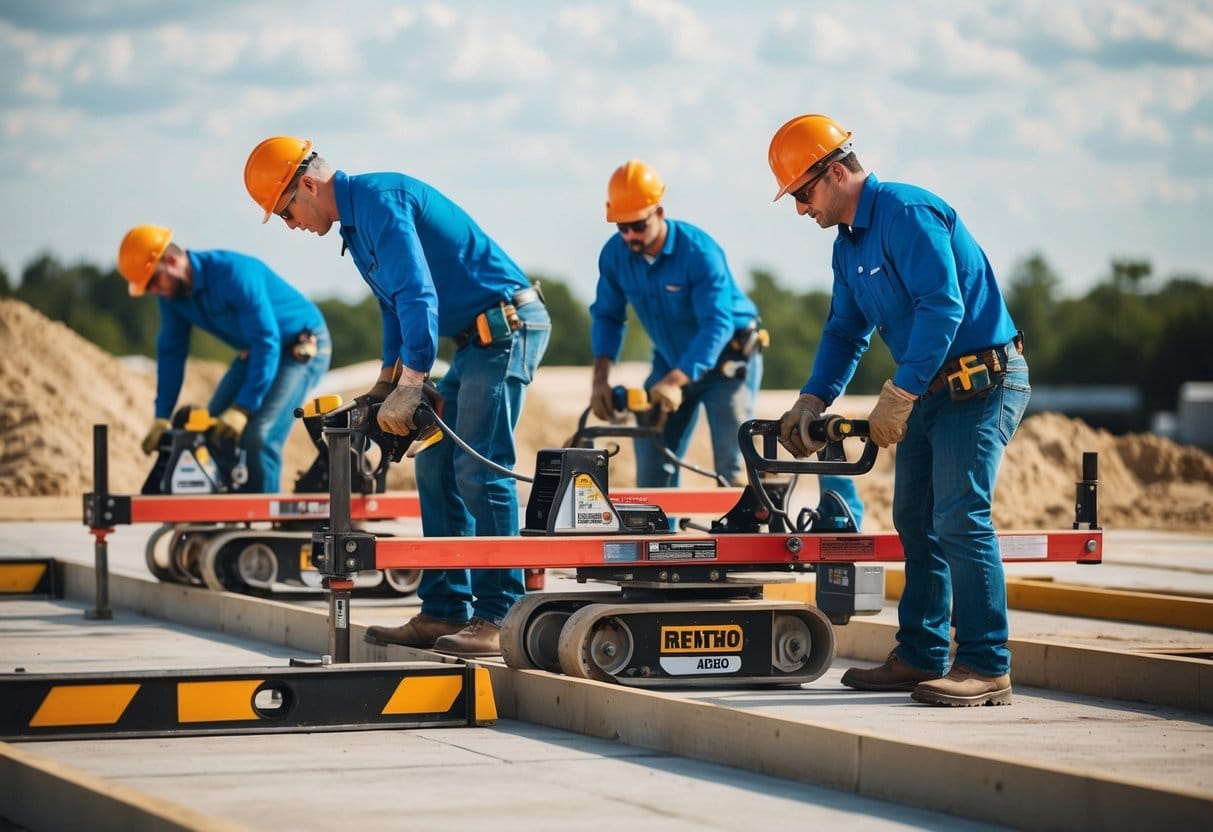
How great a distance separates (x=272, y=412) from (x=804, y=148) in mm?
5711

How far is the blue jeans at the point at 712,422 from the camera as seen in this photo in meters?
11.2

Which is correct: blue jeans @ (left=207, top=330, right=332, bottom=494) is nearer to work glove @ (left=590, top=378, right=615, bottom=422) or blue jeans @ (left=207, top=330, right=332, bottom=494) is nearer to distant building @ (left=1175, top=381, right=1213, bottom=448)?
work glove @ (left=590, top=378, right=615, bottom=422)

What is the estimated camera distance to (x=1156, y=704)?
7.32 metres

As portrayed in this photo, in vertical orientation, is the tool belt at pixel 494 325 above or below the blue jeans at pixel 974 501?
above

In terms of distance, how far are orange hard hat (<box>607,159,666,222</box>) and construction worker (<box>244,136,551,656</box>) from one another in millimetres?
2145

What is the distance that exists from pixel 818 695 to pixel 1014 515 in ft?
47.0

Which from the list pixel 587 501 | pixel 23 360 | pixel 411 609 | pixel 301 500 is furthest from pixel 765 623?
pixel 23 360

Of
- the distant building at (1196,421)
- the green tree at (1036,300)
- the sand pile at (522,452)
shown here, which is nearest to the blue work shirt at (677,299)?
the sand pile at (522,452)

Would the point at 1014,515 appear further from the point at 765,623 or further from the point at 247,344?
the point at 765,623

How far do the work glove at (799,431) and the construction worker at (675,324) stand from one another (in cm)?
288

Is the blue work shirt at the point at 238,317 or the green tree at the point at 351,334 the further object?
the green tree at the point at 351,334

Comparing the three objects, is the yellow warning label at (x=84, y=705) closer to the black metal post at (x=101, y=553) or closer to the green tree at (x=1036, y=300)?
the black metal post at (x=101, y=553)

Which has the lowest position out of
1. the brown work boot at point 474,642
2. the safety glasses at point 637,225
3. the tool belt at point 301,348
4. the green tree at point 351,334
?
the brown work boot at point 474,642

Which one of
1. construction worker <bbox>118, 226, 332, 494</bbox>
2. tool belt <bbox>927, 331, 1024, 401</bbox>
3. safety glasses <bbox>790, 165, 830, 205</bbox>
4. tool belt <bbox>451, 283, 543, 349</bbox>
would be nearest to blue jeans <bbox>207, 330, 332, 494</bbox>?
construction worker <bbox>118, 226, 332, 494</bbox>
